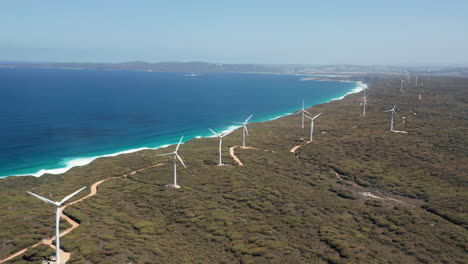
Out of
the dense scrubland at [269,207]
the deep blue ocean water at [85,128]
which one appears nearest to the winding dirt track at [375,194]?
the dense scrubland at [269,207]

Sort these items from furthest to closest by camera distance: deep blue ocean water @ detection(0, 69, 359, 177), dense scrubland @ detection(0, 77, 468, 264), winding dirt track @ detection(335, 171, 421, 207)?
deep blue ocean water @ detection(0, 69, 359, 177) < winding dirt track @ detection(335, 171, 421, 207) < dense scrubland @ detection(0, 77, 468, 264)

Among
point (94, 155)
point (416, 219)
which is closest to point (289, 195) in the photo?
point (416, 219)

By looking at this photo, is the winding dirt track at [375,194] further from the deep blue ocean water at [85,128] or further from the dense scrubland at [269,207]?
the deep blue ocean water at [85,128]

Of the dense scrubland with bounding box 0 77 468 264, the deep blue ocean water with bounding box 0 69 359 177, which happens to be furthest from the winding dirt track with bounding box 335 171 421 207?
the deep blue ocean water with bounding box 0 69 359 177

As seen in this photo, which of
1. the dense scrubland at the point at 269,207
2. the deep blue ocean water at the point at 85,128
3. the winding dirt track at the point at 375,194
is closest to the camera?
the dense scrubland at the point at 269,207

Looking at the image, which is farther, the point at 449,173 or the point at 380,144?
the point at 380,144

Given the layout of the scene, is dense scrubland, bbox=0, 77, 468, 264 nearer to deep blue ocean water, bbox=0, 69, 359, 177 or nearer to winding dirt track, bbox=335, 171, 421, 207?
winding dirt track, bbox=335, 171, 421, 207

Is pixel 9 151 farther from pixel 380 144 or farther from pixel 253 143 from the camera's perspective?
pixel 380 144

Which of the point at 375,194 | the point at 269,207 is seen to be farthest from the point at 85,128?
the point at 375,194
